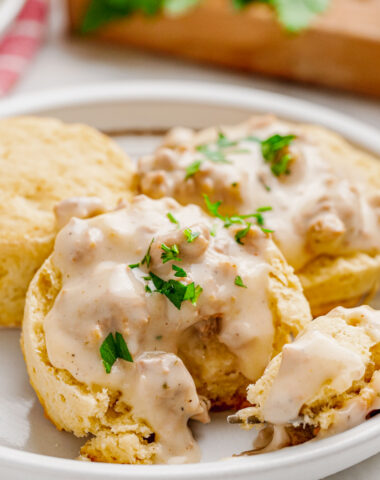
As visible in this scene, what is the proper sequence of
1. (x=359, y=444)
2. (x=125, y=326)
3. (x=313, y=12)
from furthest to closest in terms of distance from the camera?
(x=313, y=12), (x=125, y=326), (x=359, y=444)

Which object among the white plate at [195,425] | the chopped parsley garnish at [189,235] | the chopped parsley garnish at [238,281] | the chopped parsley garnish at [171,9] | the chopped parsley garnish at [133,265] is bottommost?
the white plate at [195,425]

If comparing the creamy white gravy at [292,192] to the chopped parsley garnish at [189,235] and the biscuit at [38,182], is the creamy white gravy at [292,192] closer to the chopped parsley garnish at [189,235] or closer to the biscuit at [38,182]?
the biscuit at [38,182]

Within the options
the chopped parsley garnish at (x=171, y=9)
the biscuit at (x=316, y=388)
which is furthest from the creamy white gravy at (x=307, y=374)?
the chopped parsley garnish at (x=171, y=9)

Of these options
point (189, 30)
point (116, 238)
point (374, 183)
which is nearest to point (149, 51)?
point (189, 30)

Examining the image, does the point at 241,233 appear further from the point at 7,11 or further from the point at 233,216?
the point at 7,11

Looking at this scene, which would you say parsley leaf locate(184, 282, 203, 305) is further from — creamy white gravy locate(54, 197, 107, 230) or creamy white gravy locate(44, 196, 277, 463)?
creamy white gravy locate(54, 197, 107, 230)

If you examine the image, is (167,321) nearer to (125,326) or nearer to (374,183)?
Answer: (125,326)
